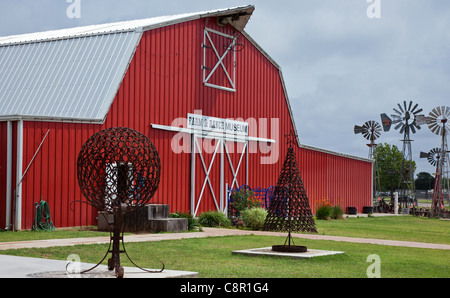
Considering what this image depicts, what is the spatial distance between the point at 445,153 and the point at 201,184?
22.0 metres

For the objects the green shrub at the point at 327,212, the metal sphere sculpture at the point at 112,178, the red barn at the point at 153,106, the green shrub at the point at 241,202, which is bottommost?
the green shrub at the point at 327,212

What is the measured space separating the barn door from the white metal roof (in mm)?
4689

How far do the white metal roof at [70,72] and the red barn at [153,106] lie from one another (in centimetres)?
5

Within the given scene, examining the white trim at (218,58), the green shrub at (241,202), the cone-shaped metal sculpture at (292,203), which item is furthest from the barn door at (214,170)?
the cone-shaped metal sculpture at (292,203)

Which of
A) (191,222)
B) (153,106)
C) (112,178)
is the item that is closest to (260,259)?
(112,178)

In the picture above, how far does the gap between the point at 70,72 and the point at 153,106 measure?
10.4 feet

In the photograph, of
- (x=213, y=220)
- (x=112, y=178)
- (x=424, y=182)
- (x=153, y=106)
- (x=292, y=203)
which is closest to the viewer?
(x=112, y=178)

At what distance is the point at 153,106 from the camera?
23312 mm

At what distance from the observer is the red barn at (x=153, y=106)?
61.2ft

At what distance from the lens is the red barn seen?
1864cm

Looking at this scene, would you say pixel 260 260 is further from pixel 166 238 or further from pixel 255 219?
pixel 255 219

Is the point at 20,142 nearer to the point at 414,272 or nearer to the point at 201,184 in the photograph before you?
the point at 201,184

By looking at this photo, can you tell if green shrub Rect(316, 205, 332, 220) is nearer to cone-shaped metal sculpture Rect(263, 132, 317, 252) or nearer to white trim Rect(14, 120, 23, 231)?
white trim Rect(14, 120, 23, 231)

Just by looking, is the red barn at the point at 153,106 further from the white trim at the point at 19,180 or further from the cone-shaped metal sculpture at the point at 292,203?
the cone-shaped metal sculpture at the point at 292,203
